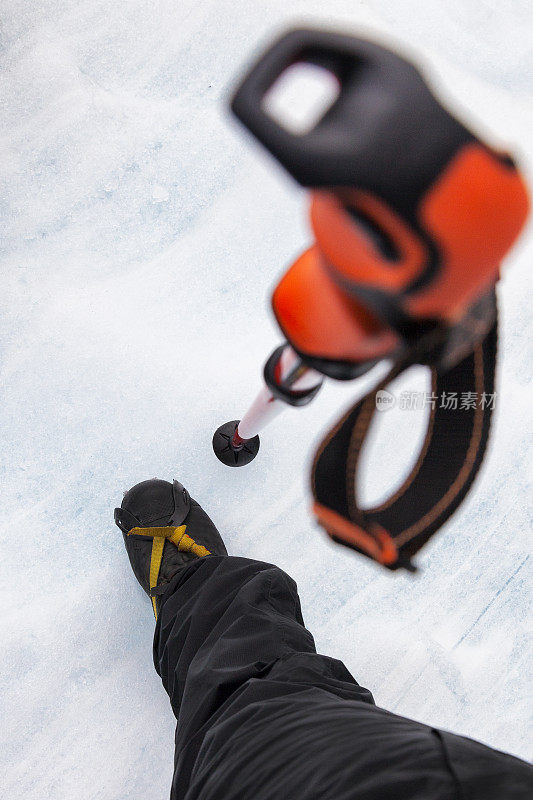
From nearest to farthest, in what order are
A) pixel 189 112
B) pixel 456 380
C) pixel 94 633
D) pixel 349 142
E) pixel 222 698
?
1. pixel 349 142
2. pixel 456 380
3. pixel 222 698
4. pixel 94 633
5. pixel 189 112

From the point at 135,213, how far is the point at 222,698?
2.40 feet

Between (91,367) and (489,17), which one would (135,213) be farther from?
(489,17)

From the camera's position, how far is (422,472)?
1.53ft

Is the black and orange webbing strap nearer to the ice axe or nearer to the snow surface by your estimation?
the ice axe

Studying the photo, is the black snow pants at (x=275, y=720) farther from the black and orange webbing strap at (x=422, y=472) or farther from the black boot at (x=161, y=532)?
the black and orange webbing strap at (x=422, y=472)

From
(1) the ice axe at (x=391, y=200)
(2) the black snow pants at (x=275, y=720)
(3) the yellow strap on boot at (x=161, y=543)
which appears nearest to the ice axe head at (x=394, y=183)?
(1) the ice axe at (x=391, y=200)

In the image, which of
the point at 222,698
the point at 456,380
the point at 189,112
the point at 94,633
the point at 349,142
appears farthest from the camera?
the point at 189,112

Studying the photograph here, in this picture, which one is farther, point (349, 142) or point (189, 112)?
point (189, 112)

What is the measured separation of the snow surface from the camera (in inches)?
34.2

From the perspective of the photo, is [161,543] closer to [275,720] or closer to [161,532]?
[161,532]

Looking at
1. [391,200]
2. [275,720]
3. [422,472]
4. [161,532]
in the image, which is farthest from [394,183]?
[161,532]

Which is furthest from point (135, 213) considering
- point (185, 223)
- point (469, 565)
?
point (469, 565)

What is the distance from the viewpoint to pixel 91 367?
0.92 meters

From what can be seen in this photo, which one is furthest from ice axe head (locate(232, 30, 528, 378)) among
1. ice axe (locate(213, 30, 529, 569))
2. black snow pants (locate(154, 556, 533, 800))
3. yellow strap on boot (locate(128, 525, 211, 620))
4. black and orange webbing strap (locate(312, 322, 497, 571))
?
yellow strap on boot (locate(128, 525, 211, 620))
